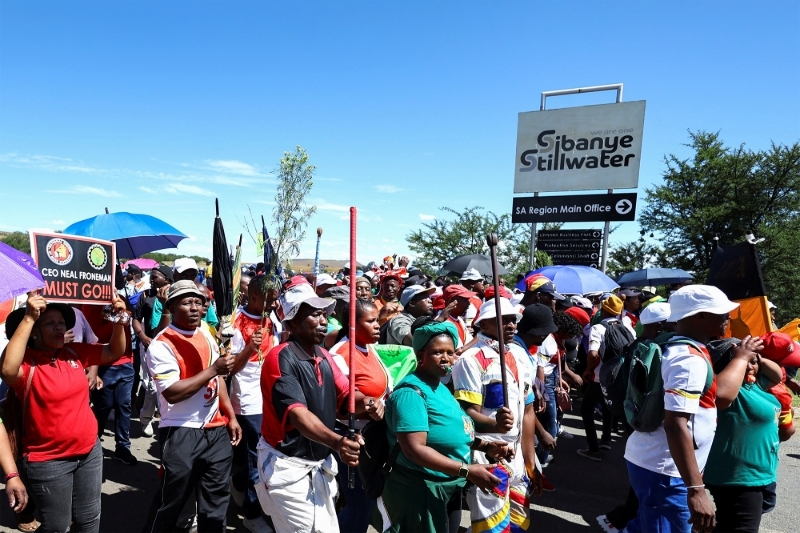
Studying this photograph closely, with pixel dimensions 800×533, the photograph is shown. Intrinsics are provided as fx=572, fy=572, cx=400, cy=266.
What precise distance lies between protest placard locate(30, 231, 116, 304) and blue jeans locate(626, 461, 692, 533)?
3.59 m

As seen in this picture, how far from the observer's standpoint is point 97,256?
378 cm

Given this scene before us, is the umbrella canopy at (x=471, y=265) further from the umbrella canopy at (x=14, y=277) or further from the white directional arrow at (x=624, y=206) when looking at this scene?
the umbrella canopy at (x=14, y=277)

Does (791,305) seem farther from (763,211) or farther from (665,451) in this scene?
(665,451)

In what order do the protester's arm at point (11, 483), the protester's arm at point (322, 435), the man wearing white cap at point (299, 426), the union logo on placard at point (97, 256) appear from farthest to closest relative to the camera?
1. the union logo on placard at point (97, 256)
2. the man wearing white cap at point (299, 426)
3. the protester's arm at point (11, 483)
4. the protester's arm at point (322, 435)

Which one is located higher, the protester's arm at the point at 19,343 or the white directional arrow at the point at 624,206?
the white directional arrow at the point at 624,206

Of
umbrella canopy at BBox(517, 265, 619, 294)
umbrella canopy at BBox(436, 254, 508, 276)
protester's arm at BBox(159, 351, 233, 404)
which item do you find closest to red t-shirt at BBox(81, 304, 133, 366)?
protester's arm at BBox(159, 351, 233, 404)

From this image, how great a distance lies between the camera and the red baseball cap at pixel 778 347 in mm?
3770

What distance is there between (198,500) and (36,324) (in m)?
1.55

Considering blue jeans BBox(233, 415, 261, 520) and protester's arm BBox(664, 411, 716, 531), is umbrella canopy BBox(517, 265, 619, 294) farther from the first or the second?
protester's arm BBox(664, 411, 716, 531)

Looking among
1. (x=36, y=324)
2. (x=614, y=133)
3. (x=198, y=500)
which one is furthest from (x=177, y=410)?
(x=614, y=133)

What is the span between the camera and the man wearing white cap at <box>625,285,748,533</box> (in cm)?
297

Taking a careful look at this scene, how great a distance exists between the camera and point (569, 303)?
8.70 m

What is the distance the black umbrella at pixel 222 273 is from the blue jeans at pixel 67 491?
1.21 meters

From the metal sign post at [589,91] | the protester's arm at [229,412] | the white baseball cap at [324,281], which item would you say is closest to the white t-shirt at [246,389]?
the protester's arm at [229,412]
